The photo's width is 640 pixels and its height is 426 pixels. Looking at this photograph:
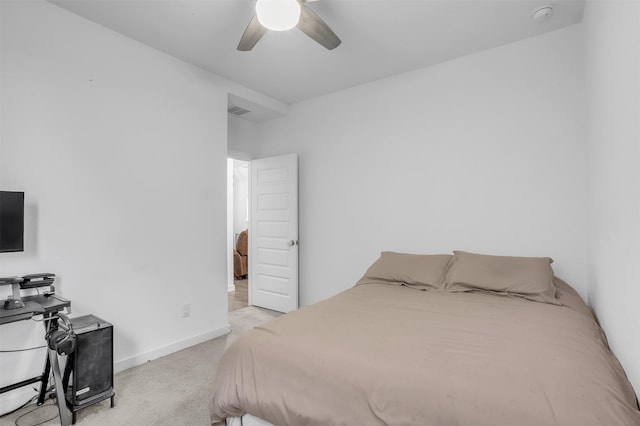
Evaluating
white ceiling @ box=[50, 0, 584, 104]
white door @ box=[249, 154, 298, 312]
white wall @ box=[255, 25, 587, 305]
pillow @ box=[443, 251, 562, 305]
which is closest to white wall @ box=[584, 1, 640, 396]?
pillow @ box=[443, 251, 562, 305]

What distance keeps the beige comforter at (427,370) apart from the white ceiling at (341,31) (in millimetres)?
2142

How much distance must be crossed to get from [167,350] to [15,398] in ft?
3.39

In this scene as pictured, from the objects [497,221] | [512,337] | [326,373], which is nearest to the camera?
[326,373]

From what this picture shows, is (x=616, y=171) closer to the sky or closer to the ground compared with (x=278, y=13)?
closer to the ground

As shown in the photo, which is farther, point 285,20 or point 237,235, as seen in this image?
point 237,235

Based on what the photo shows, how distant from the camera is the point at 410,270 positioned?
9.45 feet

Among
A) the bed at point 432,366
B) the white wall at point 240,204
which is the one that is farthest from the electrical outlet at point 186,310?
the white wall at point 240,204

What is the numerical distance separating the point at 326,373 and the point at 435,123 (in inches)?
106

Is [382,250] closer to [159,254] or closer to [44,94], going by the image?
[159,254]

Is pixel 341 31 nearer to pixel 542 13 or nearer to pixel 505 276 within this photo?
pixel 542 13

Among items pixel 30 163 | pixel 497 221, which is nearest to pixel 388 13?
pixel 497 221

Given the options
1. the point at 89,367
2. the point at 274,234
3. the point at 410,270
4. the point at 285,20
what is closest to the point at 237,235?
the point at 274,234

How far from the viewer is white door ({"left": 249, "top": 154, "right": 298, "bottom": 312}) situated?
4.12m

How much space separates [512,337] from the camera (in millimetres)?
1591
